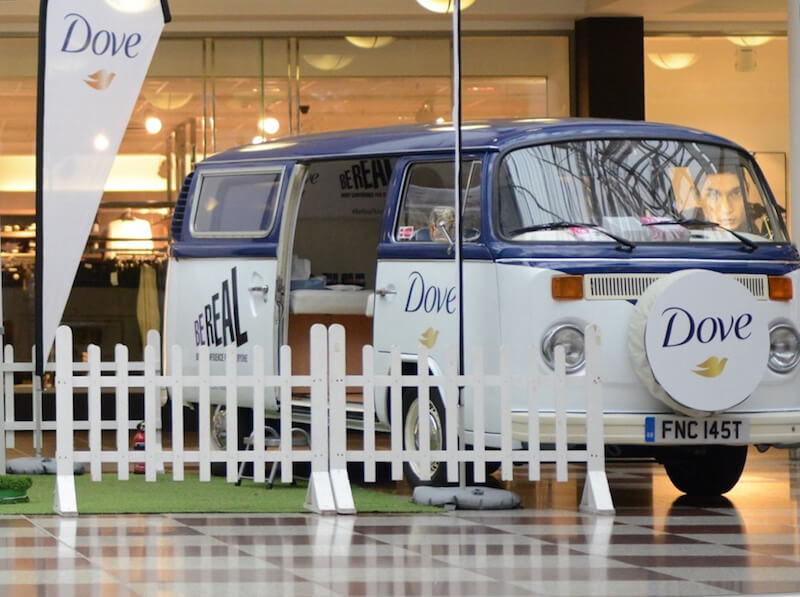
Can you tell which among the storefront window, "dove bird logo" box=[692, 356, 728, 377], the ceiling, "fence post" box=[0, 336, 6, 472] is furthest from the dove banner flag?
the storefront window

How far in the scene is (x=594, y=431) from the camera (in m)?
10.1

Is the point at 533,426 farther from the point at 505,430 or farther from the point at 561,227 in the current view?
the point at 561,227

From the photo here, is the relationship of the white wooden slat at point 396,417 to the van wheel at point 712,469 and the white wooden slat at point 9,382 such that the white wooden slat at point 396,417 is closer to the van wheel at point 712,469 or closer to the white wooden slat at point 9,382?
the van wheel at point 712,469

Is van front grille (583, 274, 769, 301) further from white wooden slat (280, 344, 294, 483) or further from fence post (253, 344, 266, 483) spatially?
fence post (253, 344, 266, 483)

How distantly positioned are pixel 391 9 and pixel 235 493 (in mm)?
8178

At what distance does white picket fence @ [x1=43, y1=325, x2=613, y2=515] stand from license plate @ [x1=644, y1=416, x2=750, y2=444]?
334mm

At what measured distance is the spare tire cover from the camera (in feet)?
32.6

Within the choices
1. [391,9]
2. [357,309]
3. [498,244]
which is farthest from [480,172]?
[391,9]

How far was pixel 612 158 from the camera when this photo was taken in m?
10.8

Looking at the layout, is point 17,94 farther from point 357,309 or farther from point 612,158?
point 612,158

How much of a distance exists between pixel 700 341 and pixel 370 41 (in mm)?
9528

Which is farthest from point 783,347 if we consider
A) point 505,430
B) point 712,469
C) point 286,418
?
point 286,418

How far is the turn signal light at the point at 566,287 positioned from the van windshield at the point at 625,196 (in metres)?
0.31

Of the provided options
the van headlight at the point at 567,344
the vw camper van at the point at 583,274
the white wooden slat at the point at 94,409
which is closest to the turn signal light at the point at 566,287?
the vw camper van at the point at 583,274
